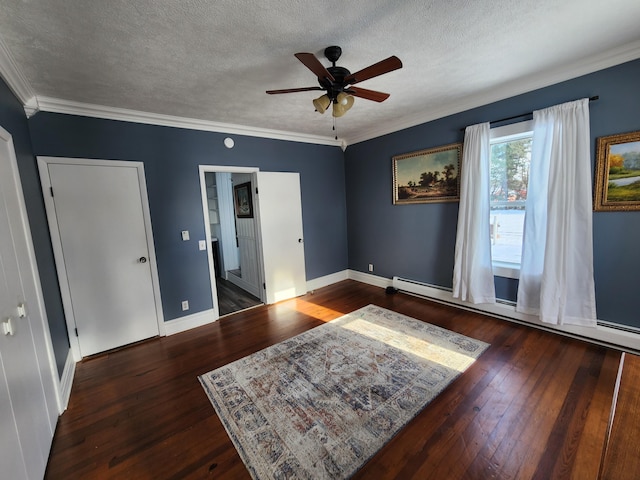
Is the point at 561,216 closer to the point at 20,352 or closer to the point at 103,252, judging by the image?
the point at 20,352

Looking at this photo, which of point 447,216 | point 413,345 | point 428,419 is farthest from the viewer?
point 447,216

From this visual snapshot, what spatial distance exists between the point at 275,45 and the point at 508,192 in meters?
2.90

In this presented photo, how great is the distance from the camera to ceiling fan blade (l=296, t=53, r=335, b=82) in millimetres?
1565

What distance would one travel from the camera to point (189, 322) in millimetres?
3354

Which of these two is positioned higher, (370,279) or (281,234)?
(281,234)

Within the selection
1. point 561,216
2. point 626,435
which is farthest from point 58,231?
point 561,216

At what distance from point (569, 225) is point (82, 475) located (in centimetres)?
418

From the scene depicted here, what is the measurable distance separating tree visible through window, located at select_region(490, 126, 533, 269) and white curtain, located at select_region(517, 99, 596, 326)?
0.21m

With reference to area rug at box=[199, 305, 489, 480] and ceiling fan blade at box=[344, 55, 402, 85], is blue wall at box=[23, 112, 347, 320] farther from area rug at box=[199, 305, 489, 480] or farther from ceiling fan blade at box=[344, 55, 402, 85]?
ceiling fan blade at box=[344, 55, 402, 85]

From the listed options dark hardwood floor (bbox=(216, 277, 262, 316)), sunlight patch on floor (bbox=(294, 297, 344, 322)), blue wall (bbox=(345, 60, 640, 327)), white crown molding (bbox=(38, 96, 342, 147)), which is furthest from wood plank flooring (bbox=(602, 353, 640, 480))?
white crown molding (bbox=(38, 96, 342, 147))

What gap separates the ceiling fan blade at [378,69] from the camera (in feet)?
5.37

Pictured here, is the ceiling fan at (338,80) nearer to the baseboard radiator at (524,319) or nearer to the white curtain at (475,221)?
the white curtain at (475,221)

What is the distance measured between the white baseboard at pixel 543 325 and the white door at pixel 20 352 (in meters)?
4.00

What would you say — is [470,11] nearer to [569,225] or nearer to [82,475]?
[569,225]
